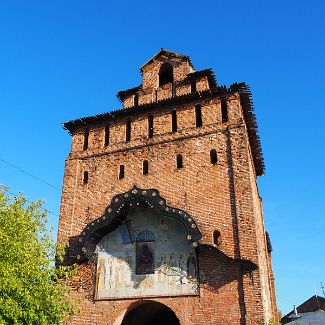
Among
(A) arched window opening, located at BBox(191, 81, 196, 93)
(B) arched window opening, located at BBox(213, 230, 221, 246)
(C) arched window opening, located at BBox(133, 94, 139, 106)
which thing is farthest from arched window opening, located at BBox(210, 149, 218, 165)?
(C) arched window opening, located at BBox(133, 94, 139, 106)

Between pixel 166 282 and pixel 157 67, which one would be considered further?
pixel 157 67

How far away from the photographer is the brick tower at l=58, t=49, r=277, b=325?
1282cm

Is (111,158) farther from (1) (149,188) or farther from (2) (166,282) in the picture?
(2) (166,282)

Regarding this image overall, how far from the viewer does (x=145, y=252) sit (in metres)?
14.1

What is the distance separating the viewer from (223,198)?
1401cm

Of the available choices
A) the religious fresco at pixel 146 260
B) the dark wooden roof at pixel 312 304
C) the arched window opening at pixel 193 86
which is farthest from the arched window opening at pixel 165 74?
the dark wooden roof at pixel 312 304

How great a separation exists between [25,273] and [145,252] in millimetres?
4198

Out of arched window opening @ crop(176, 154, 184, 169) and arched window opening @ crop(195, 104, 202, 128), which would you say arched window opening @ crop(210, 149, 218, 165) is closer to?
arched window opening @ crop(176, 154, 184, 169)

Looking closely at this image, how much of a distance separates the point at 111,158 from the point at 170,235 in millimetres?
4426

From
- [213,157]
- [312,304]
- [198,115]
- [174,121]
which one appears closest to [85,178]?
[174,121]

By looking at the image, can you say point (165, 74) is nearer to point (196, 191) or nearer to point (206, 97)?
point (206, 97)

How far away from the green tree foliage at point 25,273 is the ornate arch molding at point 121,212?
54.5 inches

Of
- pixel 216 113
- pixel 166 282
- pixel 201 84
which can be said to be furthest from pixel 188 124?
pixel 166 282

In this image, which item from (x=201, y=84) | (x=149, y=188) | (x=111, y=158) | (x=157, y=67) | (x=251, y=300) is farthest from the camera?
(x=157, y=67)
